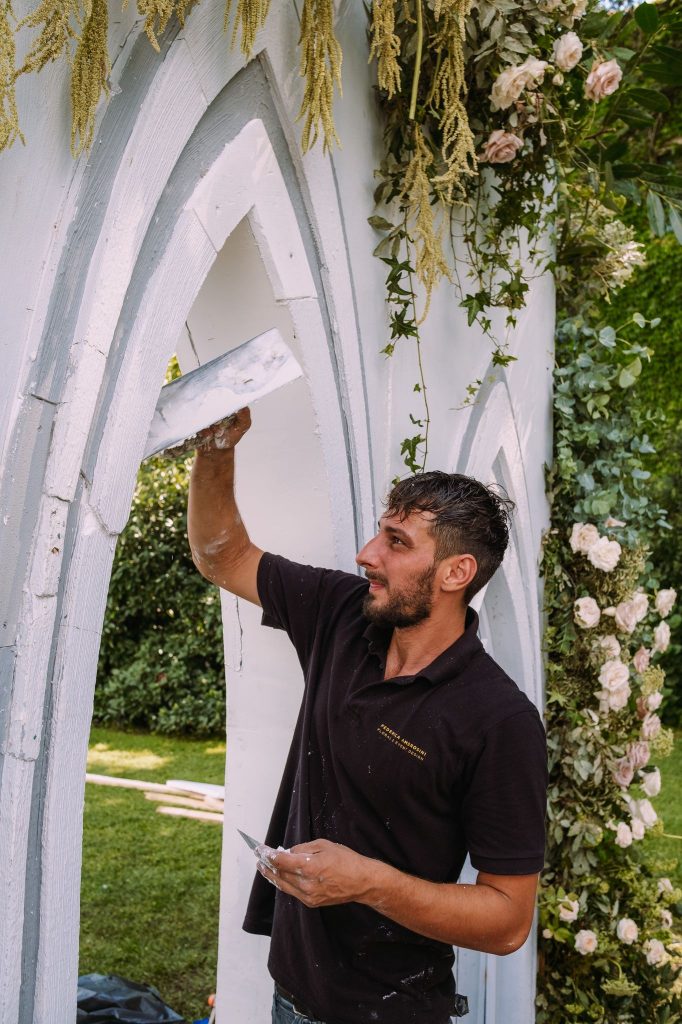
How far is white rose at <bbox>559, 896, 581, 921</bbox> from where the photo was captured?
3.62m

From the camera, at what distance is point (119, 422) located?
5.20ft

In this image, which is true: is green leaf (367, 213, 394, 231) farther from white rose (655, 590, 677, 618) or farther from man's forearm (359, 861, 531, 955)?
white rose (655, 590, 677, 618)

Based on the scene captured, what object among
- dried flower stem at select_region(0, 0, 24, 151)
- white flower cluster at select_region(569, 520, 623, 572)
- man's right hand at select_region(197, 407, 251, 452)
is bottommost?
man's right hand at select_region(197, 407, 251, 452)

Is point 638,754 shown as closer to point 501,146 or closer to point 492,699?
point 492,699

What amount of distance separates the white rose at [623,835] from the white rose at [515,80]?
257 centimetres

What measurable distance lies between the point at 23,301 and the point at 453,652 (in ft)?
3.74

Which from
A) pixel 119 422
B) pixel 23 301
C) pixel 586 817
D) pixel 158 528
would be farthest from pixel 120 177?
pixel 158 528

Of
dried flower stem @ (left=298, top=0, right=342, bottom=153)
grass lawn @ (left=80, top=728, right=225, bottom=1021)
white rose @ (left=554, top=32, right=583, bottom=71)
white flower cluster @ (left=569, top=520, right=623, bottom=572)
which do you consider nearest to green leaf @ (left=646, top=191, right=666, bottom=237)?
white rose @ (left=554, top=32, right=583, bottom=71)

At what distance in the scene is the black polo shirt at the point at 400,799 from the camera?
193 centimetres

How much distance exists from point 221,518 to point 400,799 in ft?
2.32

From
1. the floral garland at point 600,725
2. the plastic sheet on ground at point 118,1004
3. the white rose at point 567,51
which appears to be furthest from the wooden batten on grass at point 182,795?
the white rose at point 567,51

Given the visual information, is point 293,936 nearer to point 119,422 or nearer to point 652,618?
point 119,422

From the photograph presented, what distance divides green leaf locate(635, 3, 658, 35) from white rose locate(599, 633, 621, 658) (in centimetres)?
207

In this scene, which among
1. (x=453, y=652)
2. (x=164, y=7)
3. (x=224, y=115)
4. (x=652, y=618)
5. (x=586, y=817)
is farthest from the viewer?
(x=652, y=618)
